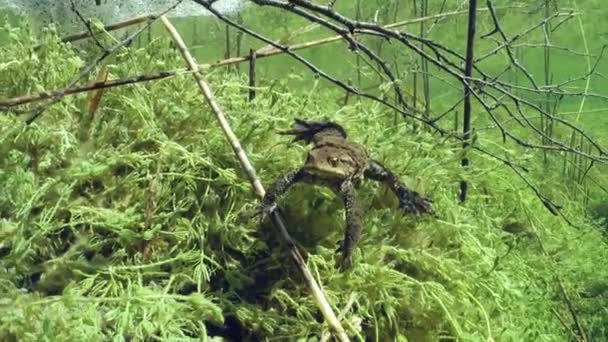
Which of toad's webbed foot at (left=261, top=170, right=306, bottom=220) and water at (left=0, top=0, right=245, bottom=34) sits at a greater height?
water at (left=0, top=0, right=245, bottom=34)

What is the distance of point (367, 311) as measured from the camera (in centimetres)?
105

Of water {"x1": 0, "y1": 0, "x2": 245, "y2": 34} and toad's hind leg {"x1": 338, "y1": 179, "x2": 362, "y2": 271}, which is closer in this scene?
toad's hind leg {"x1": 338, "y1": 179, "x2": 362, "y2": 271}

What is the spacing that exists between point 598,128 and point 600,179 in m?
0.25

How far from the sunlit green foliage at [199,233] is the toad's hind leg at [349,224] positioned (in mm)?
19

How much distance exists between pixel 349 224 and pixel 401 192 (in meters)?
0.09

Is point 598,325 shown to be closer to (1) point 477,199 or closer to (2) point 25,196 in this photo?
(1) point 477,199

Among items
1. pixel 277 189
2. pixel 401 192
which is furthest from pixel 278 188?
pixel 401 192

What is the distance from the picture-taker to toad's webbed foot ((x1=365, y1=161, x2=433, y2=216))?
1115 millimetres

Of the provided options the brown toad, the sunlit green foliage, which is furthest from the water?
the brown toad

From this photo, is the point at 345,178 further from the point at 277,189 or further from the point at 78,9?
the point at 78,9

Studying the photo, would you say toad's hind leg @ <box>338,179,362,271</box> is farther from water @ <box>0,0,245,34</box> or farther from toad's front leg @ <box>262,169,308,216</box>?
water @ <box>0,0,245,34</box>

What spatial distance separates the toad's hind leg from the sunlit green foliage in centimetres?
2

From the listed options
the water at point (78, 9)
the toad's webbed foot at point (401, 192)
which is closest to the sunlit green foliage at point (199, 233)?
the toad's webbed foot at point (401, 192)

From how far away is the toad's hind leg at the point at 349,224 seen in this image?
1053 mm
